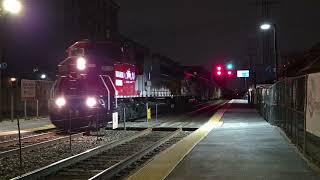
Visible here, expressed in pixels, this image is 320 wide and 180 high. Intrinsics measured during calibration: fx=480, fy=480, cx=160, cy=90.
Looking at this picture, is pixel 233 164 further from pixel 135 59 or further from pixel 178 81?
pixel 178 81

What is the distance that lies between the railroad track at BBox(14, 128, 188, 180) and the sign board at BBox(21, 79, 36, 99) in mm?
12557

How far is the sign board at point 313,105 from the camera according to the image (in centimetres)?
1127

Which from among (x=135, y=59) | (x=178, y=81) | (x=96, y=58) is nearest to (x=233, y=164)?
(x=96, y=58)

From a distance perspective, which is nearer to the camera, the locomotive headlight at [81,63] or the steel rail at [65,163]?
the steel rail at [65,163]

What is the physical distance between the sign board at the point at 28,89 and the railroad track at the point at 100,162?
12557 millimetres

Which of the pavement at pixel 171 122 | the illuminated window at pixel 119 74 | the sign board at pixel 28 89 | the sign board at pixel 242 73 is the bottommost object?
the pavement at pixel 171 122

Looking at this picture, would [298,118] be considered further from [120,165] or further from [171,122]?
[171,122]

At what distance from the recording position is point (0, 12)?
72.9 feet

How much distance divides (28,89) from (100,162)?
60.6ft

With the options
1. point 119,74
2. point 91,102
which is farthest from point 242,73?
point 91,102

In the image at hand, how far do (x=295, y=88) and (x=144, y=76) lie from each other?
1945 centimetres

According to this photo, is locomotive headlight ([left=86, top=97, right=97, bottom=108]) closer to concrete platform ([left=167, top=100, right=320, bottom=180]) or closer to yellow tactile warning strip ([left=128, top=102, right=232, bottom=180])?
concrete platform ([left=167, top=100, right=320, bottom=180])

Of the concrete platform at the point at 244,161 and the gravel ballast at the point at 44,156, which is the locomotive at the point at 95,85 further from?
the concrete platform at the point at 244,161

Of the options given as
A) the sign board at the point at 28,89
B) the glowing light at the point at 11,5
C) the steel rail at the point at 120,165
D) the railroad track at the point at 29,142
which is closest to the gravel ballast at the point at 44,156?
the railroad track at the point at 29,142
